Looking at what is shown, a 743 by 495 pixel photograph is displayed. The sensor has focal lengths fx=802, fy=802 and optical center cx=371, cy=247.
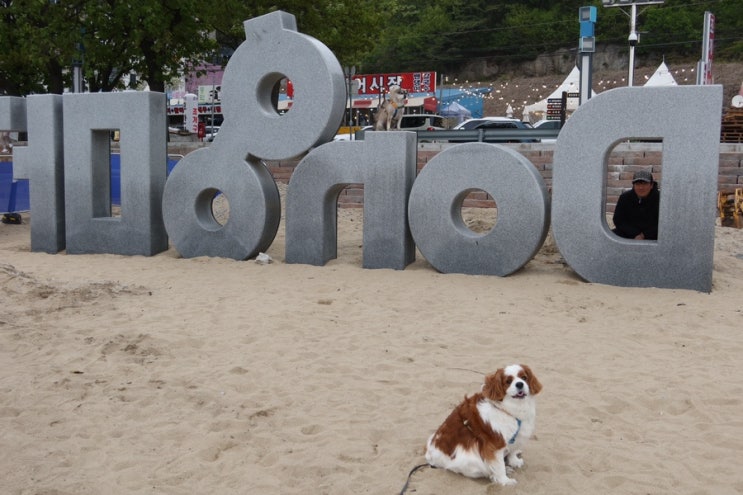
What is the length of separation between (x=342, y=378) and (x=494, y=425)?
1.70m

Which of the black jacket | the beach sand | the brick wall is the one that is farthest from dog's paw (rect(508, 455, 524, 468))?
the brick wall

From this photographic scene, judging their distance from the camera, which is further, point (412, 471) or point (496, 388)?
point (412, 471)

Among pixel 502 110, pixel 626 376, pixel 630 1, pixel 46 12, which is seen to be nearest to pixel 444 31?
pixel 502 110

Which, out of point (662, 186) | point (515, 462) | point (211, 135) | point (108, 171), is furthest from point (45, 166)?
point (211, 135)

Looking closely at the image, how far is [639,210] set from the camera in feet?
27.2

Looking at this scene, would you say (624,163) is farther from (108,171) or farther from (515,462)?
(515,462)

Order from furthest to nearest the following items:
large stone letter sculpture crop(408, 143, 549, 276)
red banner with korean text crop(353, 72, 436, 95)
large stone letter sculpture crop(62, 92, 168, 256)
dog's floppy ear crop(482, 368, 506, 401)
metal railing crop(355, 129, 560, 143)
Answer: red banner with korean text crop(353, 72, 436, 95) < metal railing crop(355, 129, 560, 143) < large stone letter sculpture crop(62, 92, 168, 256) < large stone letter sculpture crop(408, 143, 549, 276) < dog's floppy ear crop(482, 368, 506, 401)

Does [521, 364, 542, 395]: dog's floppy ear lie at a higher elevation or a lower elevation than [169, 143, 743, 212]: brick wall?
lower

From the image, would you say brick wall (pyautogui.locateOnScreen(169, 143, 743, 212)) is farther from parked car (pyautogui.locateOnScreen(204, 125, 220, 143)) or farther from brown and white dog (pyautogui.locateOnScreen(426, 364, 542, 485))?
parked car (pyautogui.locateOnScreen(204, 125, 220, 143))

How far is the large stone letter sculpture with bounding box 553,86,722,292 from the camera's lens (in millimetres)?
7289

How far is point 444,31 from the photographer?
59.9 metres

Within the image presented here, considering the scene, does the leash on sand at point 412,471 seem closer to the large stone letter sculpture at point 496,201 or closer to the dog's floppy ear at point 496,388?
the dog's floppy ear at point 496,388

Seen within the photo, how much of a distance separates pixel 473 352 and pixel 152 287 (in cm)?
349

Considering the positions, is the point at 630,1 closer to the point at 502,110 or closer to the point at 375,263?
the point at 375,263
